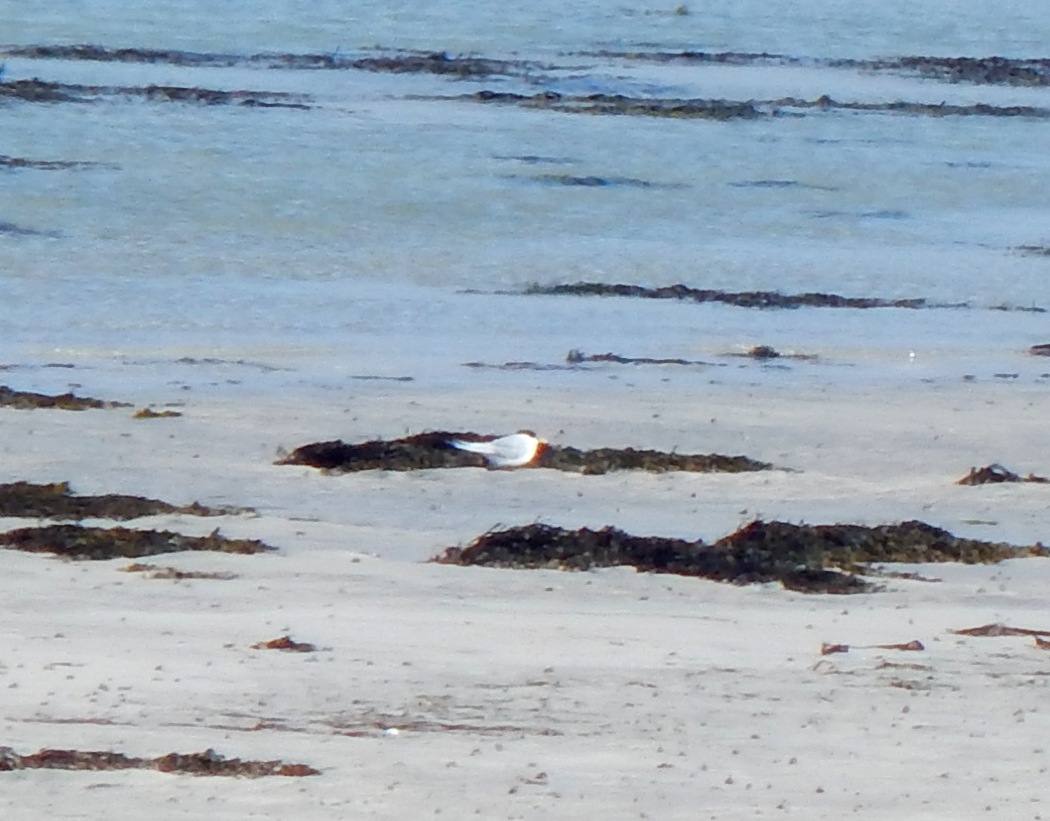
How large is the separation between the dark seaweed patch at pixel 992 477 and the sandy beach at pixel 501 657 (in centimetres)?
8

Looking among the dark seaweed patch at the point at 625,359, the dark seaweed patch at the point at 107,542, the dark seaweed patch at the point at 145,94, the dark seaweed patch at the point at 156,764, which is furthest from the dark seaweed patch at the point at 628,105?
the dark seaweed patch at the point at 156,764

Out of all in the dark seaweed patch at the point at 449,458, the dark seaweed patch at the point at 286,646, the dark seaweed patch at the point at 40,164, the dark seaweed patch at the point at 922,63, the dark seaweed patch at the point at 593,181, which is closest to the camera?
the dark seaweed patch at the point at 286,646

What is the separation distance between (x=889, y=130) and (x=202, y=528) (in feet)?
77.6

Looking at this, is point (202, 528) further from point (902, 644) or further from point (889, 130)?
point (889, 130)

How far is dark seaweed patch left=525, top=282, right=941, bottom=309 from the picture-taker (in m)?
17.3

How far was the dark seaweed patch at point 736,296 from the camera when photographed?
A: 17325 mm

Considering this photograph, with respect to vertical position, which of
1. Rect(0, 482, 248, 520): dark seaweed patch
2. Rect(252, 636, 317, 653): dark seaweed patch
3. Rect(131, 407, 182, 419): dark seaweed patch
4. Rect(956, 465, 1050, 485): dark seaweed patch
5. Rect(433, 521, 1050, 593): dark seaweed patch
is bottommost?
Rect(131, 407, 182, 419): dark seaweed patch

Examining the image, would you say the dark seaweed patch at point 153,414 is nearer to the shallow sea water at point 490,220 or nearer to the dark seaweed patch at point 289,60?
the shallow sea water at point 490,220

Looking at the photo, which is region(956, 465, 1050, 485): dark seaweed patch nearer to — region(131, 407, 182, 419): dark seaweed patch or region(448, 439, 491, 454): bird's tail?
region(448, 439, 491, 454): bird's tail

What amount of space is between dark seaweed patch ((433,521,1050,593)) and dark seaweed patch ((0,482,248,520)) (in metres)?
1.15

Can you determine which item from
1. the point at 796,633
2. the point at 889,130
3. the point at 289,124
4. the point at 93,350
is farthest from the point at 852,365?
the point at 889,130

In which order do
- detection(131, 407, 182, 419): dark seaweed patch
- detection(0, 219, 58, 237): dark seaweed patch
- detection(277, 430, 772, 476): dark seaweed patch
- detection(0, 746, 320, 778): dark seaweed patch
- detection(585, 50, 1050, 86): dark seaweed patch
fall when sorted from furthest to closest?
detection(585, 50, 1050, 86): dark seaweed patch, detection(0, 219, 58, 237): dark seaweed patch, detection(131, 407, 182, 419): dark seaweed patch, detection(277, 430, 772, 476): dark seaweed patch, detection(0, 746, 320, 778): dark seaweed patch

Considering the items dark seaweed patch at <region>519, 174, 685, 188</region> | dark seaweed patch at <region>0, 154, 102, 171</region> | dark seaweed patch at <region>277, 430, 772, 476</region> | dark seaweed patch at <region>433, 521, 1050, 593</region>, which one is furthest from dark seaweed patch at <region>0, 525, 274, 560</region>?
dark seaweed patch at <region>519, 174, 685, 188</region>

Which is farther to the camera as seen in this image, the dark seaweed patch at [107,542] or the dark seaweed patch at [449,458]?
the dark seaweed patch at [449,458]
